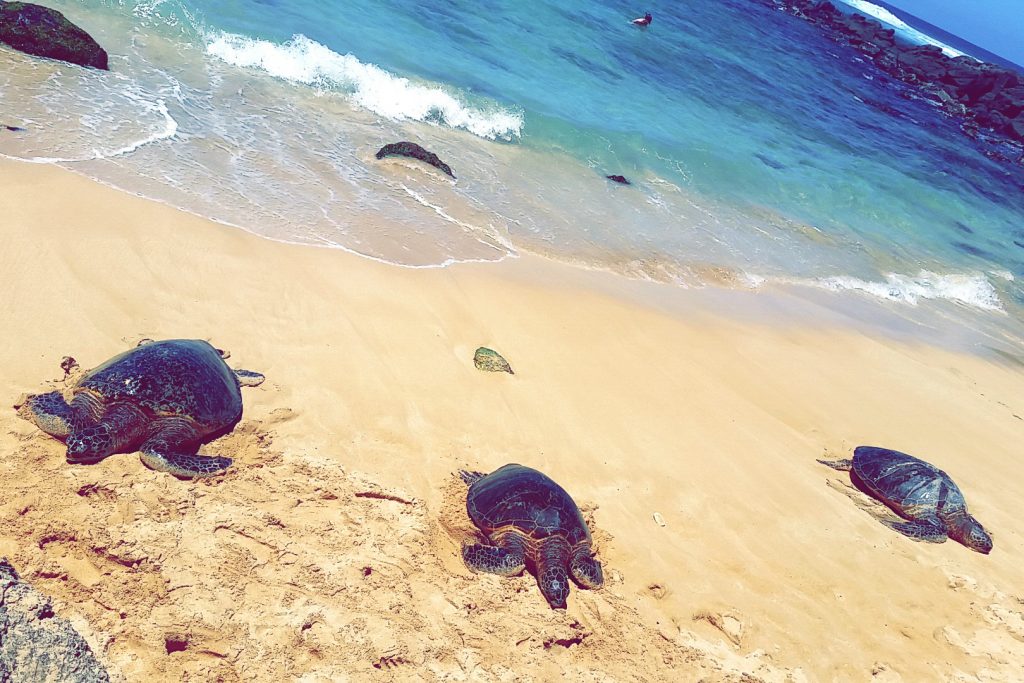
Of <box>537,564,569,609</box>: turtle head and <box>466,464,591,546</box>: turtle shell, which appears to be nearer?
<box>537,564,569,609</box>: turtle head

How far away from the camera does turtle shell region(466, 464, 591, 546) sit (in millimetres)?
3809

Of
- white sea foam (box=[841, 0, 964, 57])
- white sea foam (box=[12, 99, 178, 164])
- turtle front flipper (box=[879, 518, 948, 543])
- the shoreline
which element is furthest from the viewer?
white sea foam (box=[841, 0, 964, 57])

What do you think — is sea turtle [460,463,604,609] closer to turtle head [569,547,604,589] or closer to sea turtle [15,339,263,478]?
turtle head [569,547,604,589]

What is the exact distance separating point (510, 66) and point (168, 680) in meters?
15.7

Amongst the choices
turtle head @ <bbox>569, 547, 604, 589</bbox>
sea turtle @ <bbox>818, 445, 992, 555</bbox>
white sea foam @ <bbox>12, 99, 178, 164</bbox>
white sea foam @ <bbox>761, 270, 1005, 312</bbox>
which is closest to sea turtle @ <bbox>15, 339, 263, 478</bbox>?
turtle head @ <bbox>569, 547, 604, 589</bbox>

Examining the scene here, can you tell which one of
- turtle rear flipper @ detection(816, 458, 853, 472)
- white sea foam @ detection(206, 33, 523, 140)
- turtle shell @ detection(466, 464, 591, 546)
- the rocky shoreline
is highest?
the rocky shoreline

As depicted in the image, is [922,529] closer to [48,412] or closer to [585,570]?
[585,570]

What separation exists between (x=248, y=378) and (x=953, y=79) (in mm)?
50602

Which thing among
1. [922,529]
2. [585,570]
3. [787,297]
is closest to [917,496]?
[922,529]

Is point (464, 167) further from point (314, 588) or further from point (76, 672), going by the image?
point (76, 672)

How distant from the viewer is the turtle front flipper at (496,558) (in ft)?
→ 11.9

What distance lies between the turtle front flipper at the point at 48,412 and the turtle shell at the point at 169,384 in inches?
5.8

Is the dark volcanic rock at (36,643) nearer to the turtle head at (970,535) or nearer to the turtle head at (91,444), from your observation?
the turtle head at (91,444)

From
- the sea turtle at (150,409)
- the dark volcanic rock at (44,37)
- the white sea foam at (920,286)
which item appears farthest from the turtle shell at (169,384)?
the white sea foam at (920,286)
